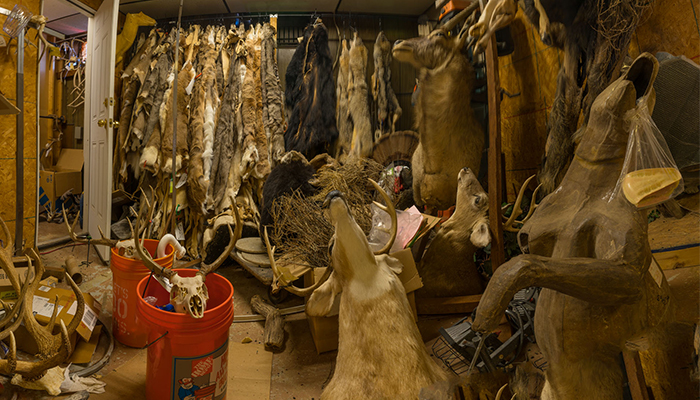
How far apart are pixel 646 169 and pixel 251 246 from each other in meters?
2.83

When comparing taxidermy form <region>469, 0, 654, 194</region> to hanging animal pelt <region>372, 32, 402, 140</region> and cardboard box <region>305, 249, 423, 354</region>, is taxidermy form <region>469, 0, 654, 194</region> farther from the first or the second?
hanging animal pelt <region>372, 32, 402, 140</region>

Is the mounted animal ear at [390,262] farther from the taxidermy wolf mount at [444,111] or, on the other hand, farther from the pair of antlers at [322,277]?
the taxidermy wolf mount at [444,111]

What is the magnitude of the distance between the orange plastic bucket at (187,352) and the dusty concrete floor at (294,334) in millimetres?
430

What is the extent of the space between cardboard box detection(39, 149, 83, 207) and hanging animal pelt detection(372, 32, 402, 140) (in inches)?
163

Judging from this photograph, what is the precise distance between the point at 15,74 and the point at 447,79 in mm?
4082

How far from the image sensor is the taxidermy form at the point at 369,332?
134cm

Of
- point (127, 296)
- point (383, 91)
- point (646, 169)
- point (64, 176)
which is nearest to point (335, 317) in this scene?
point (127, 296)

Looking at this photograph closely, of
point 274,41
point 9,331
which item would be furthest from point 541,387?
point 274,41

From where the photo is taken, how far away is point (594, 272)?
717mm

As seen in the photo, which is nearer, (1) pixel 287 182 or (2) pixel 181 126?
(1) pixel 287 182

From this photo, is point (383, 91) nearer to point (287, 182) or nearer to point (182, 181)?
point (287, 182)

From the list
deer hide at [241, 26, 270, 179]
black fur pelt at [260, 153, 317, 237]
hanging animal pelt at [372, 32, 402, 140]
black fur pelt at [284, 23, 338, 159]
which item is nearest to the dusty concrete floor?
black fur pelt at [260, 153, 317, 237]

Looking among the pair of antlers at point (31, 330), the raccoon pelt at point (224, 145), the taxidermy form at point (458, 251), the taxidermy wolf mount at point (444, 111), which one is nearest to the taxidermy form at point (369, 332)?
the taxidermy form at point (458, 251)

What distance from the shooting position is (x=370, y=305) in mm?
1404
